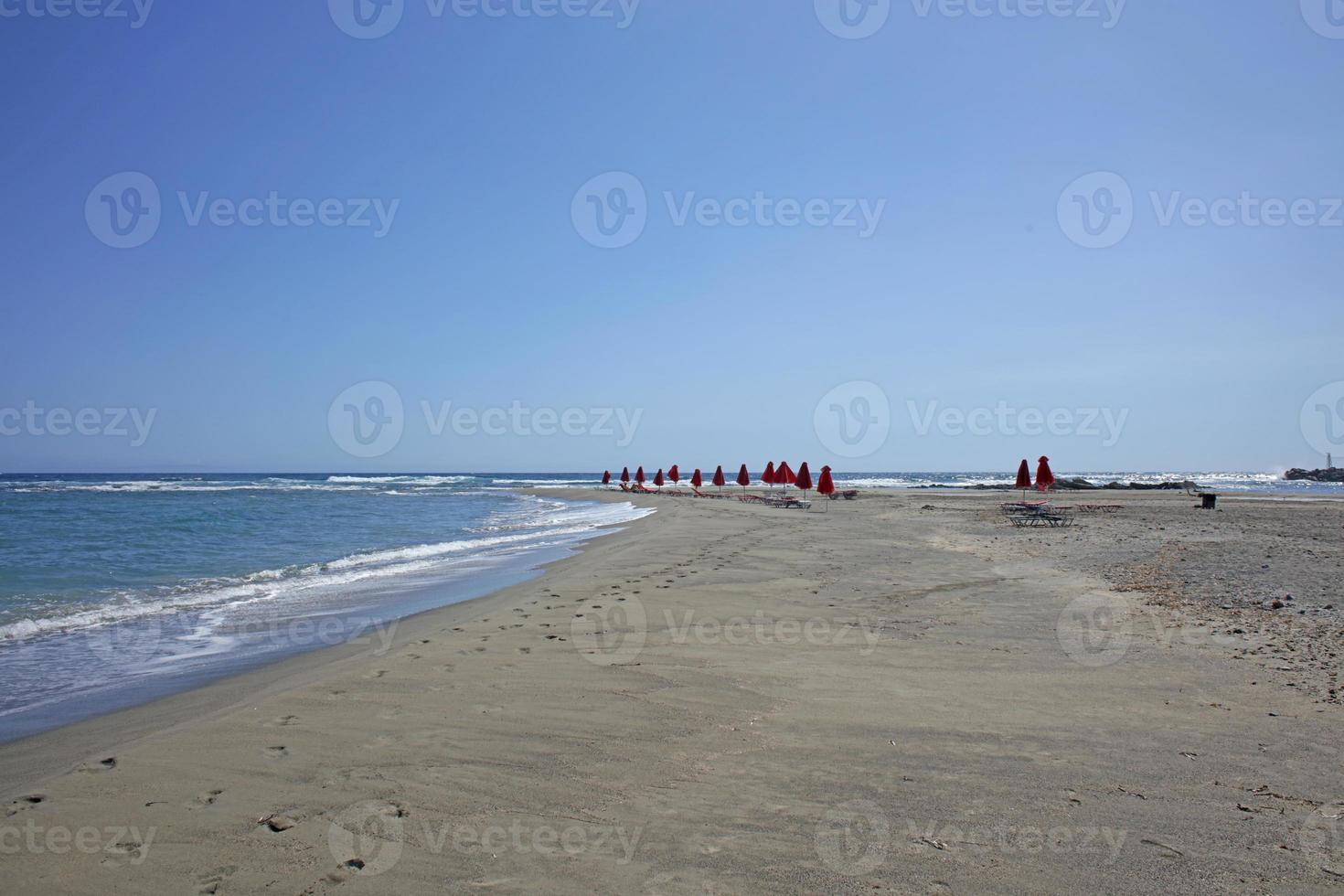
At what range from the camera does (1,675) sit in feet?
23.7

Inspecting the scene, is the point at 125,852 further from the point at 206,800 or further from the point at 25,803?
the point at 25,803

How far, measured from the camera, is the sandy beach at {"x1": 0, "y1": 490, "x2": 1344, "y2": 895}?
3279 millimetres

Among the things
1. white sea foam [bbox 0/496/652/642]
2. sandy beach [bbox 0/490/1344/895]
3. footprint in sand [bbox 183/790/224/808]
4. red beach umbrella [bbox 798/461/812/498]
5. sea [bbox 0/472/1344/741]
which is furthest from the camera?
red beach umbrella [bbox 798/461/812/498]

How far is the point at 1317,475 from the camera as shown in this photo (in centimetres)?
9744

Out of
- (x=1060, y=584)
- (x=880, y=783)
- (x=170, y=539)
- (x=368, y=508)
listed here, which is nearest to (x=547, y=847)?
(x=880, y=783)

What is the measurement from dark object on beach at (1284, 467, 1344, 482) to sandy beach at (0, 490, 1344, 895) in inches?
4562

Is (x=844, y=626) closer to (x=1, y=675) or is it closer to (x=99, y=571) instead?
(x=1, y=675)

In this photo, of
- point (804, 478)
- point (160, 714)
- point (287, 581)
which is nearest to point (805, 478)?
point (804, 478)

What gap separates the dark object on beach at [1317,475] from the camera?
94.3 metres

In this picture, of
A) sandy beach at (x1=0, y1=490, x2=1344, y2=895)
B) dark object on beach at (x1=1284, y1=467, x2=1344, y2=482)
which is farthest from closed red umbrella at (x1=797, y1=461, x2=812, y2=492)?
dark object on beach at (x1=1284, y1=467, x2=1344, y2=482)

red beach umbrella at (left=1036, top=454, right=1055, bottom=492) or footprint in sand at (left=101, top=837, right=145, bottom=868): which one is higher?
red beach umbrella at (left=1036, top=454, right=1055, bottom=492)

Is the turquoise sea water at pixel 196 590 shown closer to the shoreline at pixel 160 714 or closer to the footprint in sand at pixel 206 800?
the shoreline at pixel 160 714

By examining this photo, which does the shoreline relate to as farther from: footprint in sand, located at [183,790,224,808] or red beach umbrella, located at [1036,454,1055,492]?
red beach umbrella, located at [1036,454,1055,492]

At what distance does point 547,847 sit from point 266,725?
2.82m
